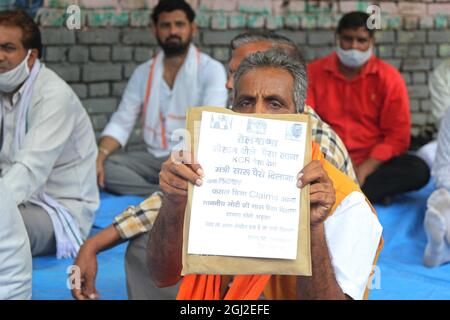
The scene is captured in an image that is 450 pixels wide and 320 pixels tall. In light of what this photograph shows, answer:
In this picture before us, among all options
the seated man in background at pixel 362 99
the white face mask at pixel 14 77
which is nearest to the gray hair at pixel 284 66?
the white face mask at pixel 14 77

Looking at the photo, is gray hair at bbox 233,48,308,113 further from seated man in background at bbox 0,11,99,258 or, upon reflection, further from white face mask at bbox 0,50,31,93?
white face mask at bbox 0,50,31,93

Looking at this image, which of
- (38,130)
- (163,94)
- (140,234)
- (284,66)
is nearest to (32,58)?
(38,130)

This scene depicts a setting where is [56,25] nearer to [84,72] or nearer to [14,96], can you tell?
[84,72]

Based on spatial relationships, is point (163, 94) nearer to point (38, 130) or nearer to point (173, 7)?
point (173, 7)

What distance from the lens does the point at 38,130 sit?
4.04 m

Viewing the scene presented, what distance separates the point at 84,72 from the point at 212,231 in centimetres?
437

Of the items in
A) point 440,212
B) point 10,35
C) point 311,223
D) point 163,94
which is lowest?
point 440,212

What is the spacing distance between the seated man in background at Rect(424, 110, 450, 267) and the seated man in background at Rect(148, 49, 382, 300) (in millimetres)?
1851

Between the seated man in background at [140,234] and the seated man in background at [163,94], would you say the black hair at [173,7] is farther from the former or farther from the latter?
the seated man in background at [140,234]

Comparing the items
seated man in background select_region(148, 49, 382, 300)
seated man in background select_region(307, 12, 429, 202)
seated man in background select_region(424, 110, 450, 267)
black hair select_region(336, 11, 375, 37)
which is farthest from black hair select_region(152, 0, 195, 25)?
seated man in background select_region(148, 49, 382, 300)

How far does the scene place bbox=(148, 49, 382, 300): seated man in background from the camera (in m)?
2.05

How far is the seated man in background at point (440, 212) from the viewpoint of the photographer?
13.3 feet

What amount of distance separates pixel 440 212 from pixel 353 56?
5.72 feet

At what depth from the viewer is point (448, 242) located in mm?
4062
